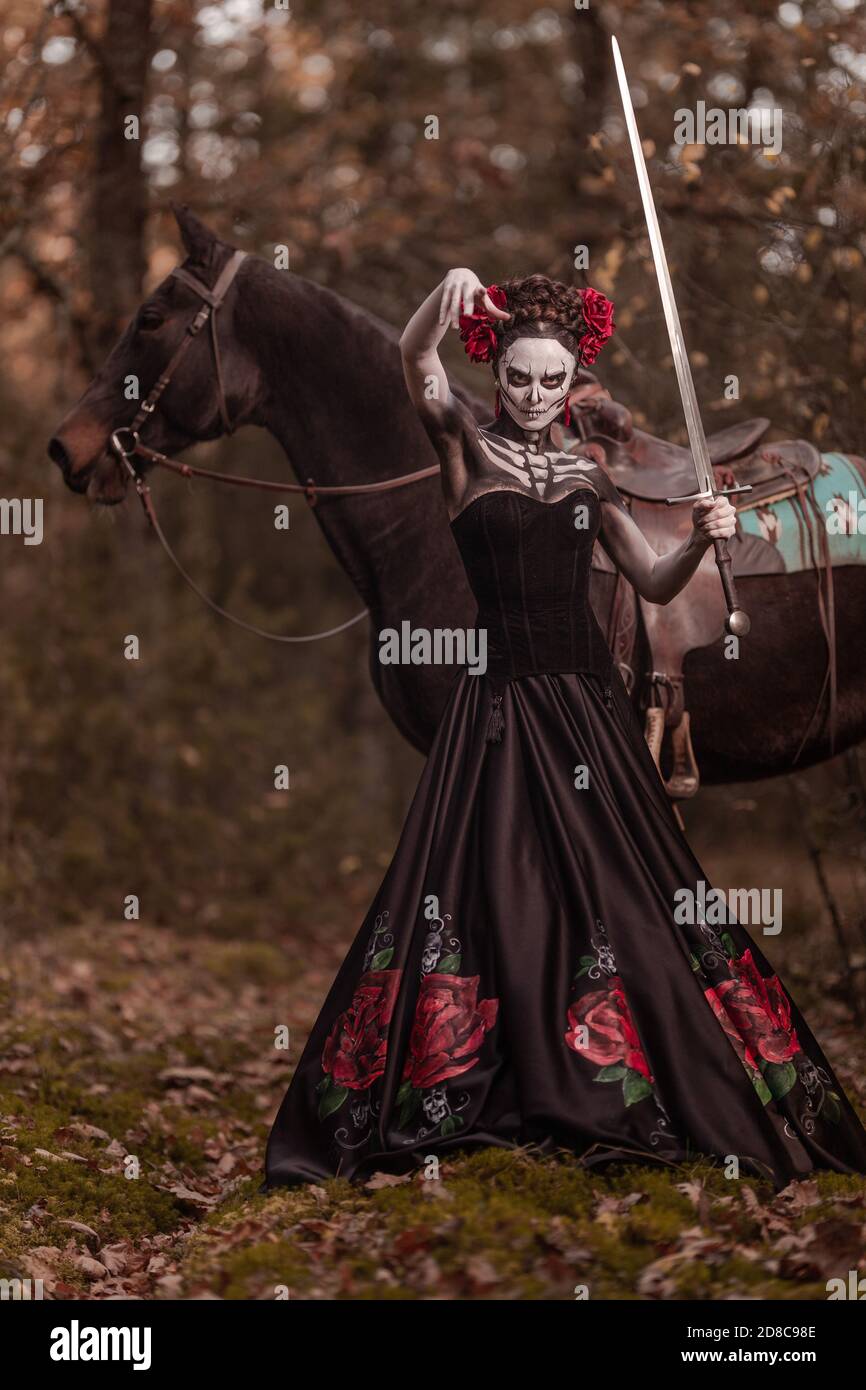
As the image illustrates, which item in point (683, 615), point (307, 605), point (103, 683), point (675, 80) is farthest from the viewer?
point (307, 605)

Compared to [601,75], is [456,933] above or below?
below

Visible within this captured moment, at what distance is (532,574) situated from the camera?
439cm

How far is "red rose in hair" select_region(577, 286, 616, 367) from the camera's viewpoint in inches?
176

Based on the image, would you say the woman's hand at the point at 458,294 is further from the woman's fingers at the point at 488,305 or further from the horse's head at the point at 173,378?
the horse's head at the point at 173,378

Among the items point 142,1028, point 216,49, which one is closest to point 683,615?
point 142,1028

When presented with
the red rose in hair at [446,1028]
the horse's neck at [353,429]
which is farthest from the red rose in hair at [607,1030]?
the horse's neck at [353,429]

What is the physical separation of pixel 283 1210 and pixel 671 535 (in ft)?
8.82

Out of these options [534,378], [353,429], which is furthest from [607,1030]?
[353,429]

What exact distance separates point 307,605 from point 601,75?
6251 millimetres

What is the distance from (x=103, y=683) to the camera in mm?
10398

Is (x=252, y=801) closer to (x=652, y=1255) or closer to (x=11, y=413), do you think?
(x=11, y=413)

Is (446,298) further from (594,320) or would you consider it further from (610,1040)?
(610,1040)
